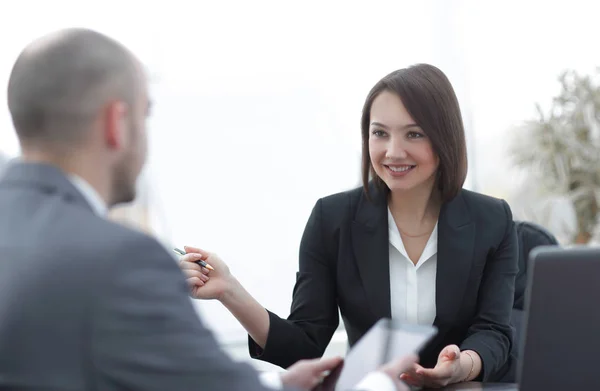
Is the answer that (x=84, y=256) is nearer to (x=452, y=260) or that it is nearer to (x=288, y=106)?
(x=452, y=260)

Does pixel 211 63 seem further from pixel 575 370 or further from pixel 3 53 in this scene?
pixel 575 370

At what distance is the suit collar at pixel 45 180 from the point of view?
3.35ft

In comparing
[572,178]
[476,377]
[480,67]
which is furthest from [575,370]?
[480,67]

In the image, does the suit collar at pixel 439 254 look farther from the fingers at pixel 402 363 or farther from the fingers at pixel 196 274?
the fingers at pixel 402 363

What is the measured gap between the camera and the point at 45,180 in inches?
40.6

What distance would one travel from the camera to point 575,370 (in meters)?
1.18

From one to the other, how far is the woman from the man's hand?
58 centimetres

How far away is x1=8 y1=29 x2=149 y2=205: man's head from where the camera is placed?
1.06 meters

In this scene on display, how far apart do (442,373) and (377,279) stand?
48 centimetres

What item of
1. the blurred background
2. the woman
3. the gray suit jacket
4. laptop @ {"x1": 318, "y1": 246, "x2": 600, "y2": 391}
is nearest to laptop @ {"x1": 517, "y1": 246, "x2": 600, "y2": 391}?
laptop @ {"x1": 318, "y1": 246, "x2": 600, "y2": 391}

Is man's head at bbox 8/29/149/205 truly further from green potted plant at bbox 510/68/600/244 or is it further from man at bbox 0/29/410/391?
green potted plant at bbox 510/68/600/244

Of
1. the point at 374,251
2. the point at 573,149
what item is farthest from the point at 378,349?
the point at 573,149

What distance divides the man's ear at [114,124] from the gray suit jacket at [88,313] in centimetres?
14

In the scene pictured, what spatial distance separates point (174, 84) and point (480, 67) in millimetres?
1878
